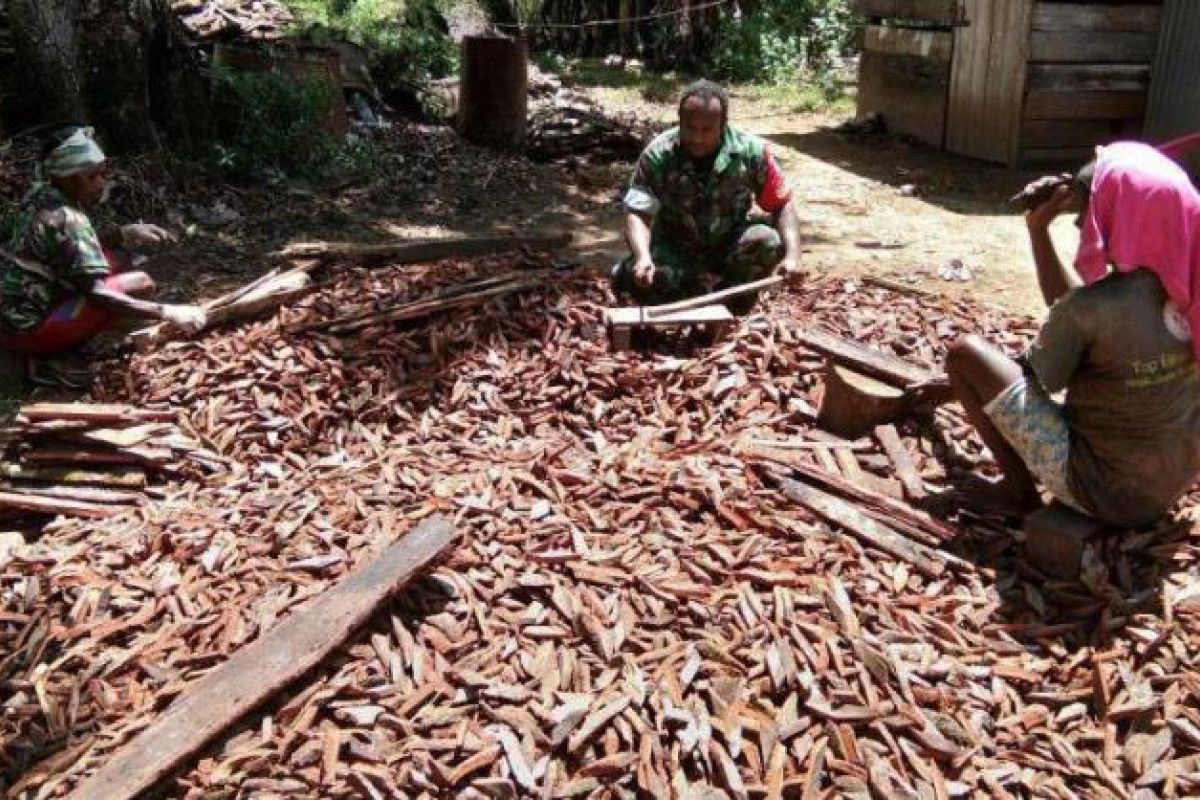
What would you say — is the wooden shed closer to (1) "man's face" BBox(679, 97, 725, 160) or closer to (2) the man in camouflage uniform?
(2) the man in camouflage uniform

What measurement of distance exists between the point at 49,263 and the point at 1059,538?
15.4 feet

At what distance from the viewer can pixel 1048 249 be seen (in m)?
3.91

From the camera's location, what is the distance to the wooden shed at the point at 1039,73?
9898mm

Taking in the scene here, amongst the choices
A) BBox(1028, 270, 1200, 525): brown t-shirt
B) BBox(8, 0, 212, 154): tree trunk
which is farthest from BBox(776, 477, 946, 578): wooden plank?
BBox(8, 0, 212, 154): tree trunk

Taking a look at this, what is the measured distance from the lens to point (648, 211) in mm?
5641

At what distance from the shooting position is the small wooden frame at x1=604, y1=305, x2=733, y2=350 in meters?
5.14

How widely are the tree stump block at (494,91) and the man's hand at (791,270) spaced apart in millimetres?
5708

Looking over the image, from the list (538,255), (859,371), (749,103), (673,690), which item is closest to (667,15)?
(749,103)

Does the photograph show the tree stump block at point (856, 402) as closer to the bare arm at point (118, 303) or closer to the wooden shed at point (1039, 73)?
the bare arm at point (118, 303)

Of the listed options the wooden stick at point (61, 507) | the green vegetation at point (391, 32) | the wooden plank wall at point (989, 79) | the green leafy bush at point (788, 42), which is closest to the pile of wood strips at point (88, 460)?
the wooden stick at point (61, 507)

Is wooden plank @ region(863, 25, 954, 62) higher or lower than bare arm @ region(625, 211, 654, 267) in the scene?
higher

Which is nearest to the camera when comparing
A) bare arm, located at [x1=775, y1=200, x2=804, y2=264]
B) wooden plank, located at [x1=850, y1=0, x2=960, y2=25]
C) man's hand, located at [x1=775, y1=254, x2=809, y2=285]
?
man's hand, located at [x1=775, y1=254, x2=809, y2=285]

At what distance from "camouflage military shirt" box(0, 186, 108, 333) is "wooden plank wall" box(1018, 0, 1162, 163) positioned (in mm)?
8291

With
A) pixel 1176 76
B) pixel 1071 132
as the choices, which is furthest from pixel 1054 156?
pixel 1176 76
